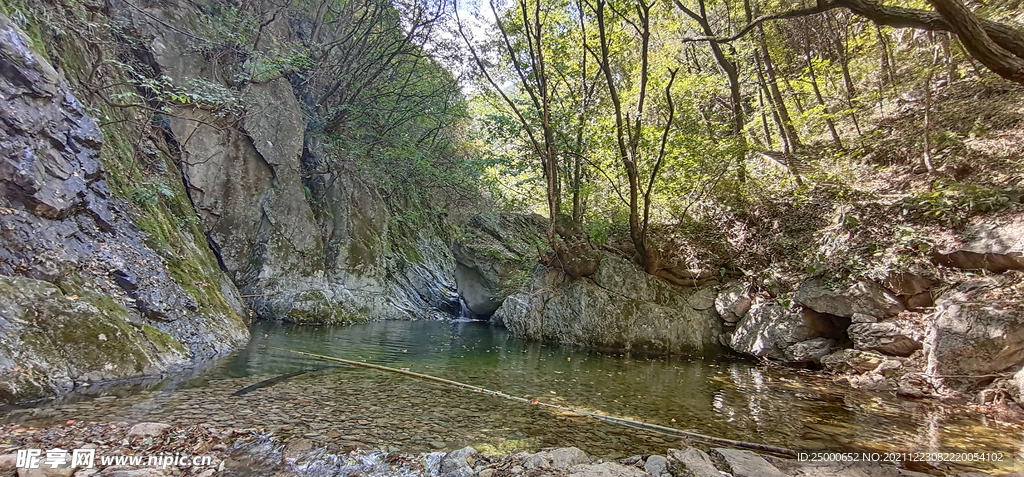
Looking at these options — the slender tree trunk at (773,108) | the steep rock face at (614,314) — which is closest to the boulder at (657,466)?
the steep rock face at (614,314)

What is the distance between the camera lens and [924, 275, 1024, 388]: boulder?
5.36m

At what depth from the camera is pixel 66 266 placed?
5.21 meters

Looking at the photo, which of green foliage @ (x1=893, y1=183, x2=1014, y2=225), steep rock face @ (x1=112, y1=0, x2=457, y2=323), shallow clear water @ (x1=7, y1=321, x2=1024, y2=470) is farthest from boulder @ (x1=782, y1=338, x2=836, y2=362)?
steep rock face @ (x1=112, y1=0, x2=457, y2=323)

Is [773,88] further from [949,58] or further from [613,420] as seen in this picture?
[613,420]

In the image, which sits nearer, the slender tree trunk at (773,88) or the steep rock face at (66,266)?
the steep rock face at (66,266)

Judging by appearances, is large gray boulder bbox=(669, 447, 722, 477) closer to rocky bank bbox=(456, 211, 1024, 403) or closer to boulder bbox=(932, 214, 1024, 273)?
rocky bank bbox=(456, 211, 1024, 403)

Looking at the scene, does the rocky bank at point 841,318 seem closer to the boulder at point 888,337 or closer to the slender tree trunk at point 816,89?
the boulder at point 888,337

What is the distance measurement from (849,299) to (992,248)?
78.3 inches

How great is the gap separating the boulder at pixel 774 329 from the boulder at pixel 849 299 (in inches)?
15.9

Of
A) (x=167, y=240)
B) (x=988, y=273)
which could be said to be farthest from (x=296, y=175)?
(x=988, y=273)

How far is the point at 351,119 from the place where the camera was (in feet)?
50.8

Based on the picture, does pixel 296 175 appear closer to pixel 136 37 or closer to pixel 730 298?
pixel 136 37

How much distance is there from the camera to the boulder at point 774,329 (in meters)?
8.27

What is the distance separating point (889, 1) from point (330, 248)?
17.9 m
